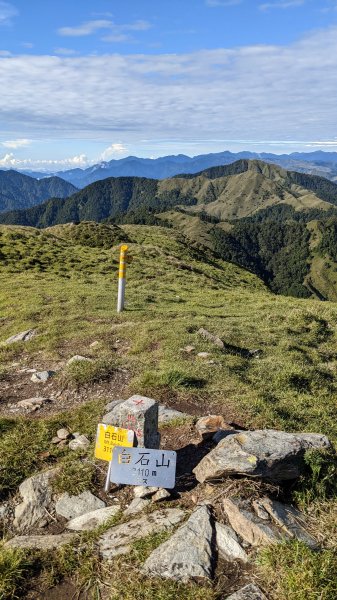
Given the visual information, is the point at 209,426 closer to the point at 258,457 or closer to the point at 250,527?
the point at 258,457

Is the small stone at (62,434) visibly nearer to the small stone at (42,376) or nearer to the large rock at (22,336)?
the small stone at (42,376)

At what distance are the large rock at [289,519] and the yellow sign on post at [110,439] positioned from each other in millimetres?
2060

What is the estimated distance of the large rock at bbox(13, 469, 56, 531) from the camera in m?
6.11

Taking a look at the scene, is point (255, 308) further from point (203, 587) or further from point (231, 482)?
point (203, 587)

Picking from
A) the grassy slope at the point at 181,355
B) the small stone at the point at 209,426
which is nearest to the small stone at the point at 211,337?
the grassy slope at the point at 181,355

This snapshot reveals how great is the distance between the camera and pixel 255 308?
22.8 meters

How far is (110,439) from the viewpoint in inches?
247

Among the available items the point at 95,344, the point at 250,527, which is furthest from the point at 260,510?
the point at 95,344

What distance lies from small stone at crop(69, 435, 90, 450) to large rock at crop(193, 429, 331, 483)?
2.33 metres

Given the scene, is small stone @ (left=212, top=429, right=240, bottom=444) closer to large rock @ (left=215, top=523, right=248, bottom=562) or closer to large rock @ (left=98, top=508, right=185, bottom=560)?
large rock @ (left=98, top=508, right=185, bottom=560)

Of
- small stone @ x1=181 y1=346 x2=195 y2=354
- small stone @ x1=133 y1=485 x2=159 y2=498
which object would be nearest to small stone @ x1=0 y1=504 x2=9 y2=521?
small stone @ x1=133 y1=485 x2=159 y2=498

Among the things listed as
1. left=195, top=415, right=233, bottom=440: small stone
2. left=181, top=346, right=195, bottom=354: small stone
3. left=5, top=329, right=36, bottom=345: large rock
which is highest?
left=195, top=415, right=233, bottom=440: small stone

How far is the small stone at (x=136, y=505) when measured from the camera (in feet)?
19.4

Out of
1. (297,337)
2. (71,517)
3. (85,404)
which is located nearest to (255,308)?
(297,337)
